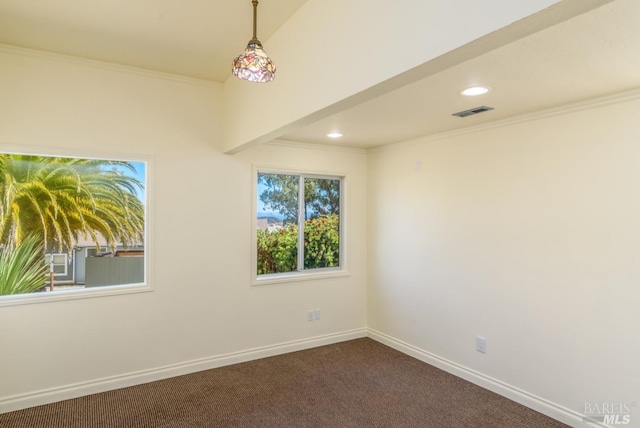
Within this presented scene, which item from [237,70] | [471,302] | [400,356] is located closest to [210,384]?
[400,356]

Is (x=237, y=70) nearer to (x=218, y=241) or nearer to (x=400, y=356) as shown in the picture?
(x=218, y=241)

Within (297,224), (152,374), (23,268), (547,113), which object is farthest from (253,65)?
(152,374)

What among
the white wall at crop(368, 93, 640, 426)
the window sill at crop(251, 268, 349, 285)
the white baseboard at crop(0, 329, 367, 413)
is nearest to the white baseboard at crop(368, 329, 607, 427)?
the white wall at crop(368, 93, 640, 426)

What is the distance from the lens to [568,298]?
110 inches

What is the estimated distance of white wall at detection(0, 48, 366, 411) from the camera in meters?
2.93

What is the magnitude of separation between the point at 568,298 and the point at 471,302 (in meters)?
0.85

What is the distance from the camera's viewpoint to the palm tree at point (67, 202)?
295cm

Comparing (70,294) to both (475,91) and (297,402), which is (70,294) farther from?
(475,91)

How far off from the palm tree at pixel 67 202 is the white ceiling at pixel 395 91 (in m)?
0.93

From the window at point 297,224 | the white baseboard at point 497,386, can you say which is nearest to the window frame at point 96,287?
the window at point 297,224

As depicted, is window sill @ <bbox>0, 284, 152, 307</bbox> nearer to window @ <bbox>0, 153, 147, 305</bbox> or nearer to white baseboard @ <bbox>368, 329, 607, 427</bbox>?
window @ <bbox>0, 153, 147, 305</bbox>

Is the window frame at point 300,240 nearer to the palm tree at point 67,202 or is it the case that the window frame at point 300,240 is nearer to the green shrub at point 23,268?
the palm tree at point 67,202

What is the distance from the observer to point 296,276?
13.9 ft

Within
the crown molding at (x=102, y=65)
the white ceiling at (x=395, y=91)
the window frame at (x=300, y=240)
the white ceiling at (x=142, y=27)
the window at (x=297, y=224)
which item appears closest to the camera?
the white ceiling at (x=395, y=91)
